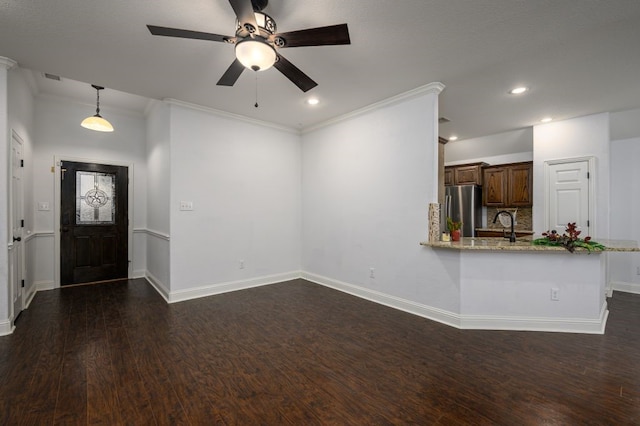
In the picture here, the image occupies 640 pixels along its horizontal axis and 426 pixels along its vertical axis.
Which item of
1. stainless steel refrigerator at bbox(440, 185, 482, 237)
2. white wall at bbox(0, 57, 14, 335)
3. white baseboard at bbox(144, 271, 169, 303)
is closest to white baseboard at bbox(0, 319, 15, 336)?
white wall at bbox(0, 57, 14, 335)

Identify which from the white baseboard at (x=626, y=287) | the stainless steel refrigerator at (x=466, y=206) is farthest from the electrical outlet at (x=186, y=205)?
the white baseboard at (x=626, y=287)

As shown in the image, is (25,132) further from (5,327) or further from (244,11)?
(244,11)

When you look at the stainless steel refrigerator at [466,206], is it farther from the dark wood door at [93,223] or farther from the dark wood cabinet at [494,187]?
the dark wood door at [93,223]

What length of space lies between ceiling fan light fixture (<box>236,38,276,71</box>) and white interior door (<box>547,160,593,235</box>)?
492 cm

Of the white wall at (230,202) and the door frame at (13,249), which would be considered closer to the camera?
the door frame at (13,249)

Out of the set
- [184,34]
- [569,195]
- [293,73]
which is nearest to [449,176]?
[569,195]

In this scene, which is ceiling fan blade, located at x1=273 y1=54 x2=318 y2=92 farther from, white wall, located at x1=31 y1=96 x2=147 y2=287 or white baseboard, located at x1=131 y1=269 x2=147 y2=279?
white baseboard, located at x1=131 y1=269 x2=147 y2=279

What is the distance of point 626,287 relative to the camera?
5.02m

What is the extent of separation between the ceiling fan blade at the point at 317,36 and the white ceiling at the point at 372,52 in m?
0.25

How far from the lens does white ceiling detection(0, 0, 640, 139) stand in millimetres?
2271

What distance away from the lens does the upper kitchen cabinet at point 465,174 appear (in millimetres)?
6316

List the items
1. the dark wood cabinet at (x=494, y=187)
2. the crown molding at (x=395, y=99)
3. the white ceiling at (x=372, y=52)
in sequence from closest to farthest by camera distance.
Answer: the white ceiling at (x=372, y=52), the crown molding at (x=395, y=99), the dark wood cabinet at (x=494, y=187)

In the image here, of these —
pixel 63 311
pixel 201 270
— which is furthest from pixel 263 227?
pixel 63 311

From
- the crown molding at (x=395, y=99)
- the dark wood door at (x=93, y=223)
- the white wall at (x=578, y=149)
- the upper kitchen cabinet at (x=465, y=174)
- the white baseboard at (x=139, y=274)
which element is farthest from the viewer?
the upper kitchen cabinet at (x=465, y=174)
